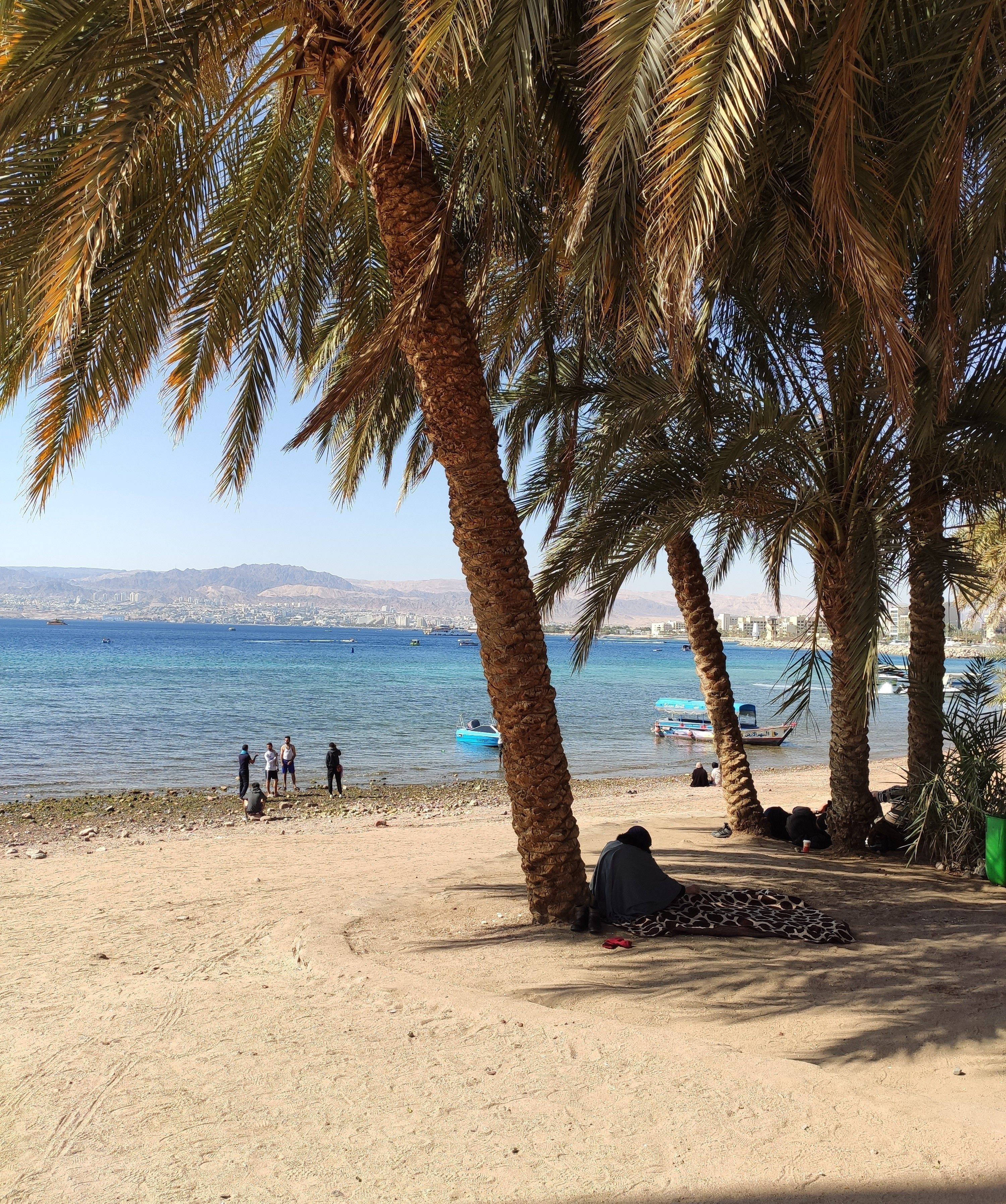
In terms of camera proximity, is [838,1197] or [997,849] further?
[997,849]

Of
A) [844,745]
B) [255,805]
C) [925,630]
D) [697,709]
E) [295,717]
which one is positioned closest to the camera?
[844,745]

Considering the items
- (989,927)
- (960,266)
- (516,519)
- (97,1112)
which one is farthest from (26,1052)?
(960,266)

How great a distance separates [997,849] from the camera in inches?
322

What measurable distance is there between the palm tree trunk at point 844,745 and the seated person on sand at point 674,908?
2.53 m

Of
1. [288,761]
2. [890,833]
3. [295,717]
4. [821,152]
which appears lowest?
[295,717]

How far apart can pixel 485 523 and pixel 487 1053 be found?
335 cm

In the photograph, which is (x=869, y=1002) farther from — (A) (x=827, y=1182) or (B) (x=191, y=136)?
(B) (x=191, y=136)

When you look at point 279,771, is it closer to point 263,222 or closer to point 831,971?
point 263,222

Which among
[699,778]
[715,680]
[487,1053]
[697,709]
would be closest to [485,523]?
[487,1053]

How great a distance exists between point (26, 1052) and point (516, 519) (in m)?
4.24

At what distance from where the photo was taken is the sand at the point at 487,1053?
341 centimetres

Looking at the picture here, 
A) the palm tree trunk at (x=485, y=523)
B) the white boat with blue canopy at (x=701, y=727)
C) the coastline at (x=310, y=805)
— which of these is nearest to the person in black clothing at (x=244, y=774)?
the coastline at (x=310, y=805)

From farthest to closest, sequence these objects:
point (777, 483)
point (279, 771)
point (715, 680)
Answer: point (279, 771) → point (715, 680) → point (777, 483)

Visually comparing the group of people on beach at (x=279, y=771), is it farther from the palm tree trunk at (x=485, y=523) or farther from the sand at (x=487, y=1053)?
the palm tree trunk at (x=485, y=523)
